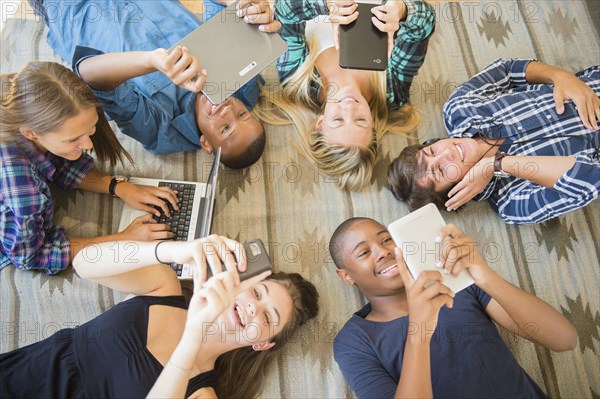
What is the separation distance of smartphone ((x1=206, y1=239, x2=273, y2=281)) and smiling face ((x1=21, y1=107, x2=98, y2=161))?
1.78 ft

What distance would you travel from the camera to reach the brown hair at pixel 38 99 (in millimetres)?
1249

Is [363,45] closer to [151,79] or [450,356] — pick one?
[151,79]

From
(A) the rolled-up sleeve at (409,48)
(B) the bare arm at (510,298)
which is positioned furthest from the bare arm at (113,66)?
(B) the bare arm at (510,298)

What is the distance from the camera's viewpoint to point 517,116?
5.66 feet

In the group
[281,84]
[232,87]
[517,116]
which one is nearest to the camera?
[232,87]

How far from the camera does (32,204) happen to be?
1357 mm

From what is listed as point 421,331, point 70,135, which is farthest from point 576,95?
point 70,135

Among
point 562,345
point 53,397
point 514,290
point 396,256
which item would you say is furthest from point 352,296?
point 53,397

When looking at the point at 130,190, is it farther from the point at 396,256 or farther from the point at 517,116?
the point at 517,116

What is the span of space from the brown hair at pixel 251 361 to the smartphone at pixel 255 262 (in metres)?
0.31

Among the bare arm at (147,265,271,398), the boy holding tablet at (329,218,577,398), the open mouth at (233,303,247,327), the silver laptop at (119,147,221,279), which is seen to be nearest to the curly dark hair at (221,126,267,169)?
the silver laptop at (119,147,221,279)

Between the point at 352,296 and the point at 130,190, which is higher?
the point at 130,190

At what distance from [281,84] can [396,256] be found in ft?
2.80

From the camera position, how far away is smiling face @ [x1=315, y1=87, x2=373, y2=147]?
1674mm
